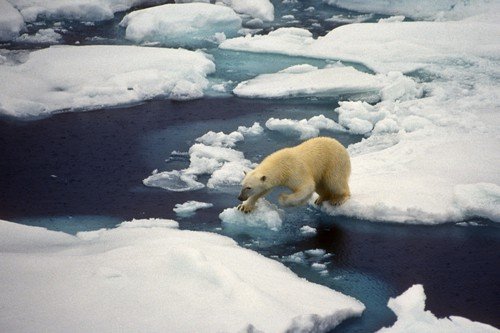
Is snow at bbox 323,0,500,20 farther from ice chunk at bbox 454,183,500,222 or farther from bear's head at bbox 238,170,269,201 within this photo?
bear's head at bbox 238,170,269,201

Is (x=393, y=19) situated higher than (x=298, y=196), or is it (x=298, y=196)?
(x=298, y=196)

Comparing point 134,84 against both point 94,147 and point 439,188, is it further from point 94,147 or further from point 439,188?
point 439,188

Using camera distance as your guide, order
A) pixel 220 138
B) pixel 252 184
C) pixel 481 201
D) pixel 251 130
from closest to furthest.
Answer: pixel 252 184 < pixel 481 201 < pixel 220 138 < pixel 251 130

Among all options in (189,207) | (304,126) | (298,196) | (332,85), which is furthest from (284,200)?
(332,85)

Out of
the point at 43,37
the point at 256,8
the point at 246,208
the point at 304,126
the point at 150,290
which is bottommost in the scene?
the point at 43,37

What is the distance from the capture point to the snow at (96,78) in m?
8.84

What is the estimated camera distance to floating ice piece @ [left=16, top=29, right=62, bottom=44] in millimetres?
12195

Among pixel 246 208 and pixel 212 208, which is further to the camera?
pixel 212 208

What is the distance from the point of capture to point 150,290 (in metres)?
3.62

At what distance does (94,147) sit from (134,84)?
7.01 feet

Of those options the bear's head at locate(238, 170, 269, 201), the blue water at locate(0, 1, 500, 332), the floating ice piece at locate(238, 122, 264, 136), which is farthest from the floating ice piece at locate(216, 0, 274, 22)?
the bear's head at locate(238, 170, 269, 201)

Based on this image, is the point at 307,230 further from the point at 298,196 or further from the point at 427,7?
the point at 427,7

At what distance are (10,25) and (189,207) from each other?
27.3ft

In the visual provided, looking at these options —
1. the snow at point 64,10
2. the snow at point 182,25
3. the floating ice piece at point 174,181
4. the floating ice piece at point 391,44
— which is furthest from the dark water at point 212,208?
the snow at point 64,10
